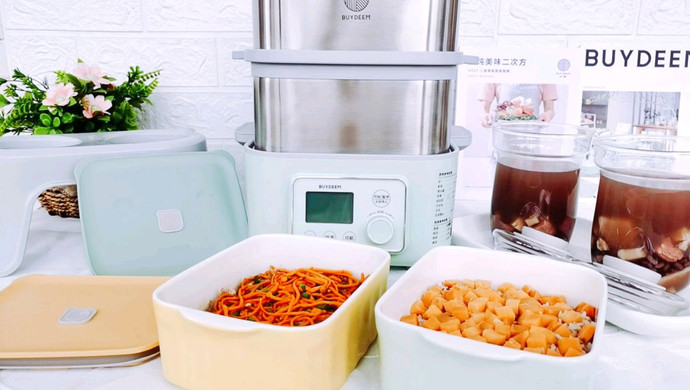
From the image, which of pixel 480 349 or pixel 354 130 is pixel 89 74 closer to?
pixel 354 130

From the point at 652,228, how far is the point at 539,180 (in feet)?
0.49

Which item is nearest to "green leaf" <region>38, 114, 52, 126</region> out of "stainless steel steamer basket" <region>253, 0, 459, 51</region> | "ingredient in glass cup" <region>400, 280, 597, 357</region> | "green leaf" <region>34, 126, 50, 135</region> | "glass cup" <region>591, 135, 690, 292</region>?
"green leaf" <region>34, 126, 50, 135</region>

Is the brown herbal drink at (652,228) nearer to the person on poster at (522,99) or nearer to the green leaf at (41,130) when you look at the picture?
the person on poster at (522,99)

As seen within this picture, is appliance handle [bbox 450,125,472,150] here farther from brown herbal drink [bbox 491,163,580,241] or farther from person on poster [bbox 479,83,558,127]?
person on poster [bbox 479,83,558,127]

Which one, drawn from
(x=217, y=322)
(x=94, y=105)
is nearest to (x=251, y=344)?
(x=217, y=322)

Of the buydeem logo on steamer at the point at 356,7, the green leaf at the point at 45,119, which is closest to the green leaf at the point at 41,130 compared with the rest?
the green leaf at the point at 45,119

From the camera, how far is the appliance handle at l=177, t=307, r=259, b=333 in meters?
0.41

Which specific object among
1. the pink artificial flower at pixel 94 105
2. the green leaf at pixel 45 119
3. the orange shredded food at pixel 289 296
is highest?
the pink artificial flower at pixel 94 105

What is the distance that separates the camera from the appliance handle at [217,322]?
1.34ft

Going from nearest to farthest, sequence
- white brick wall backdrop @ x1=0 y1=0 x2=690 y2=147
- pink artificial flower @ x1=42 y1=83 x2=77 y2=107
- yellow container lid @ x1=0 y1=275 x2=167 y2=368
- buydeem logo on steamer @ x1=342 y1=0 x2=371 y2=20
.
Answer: yellow container lid @ x1=0 y1=275 x2=167 y2=368 → buydeem logo on steamer @ x1=342 y1=0 x2=371 y2=20 → pink artificial flower @ x1=42 y1=83 x2=77 y2=107 → white brick wall backdrop @ x1=0 y1=0 x2=690 y2=147

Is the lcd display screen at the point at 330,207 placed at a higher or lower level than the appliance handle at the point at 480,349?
higher

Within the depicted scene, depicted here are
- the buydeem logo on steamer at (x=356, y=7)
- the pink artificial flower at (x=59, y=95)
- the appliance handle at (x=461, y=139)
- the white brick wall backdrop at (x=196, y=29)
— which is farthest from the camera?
the white brick wall backdrop at (x=196, y=29)

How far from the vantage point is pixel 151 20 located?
95 centimetres

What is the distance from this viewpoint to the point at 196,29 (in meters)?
0.96
